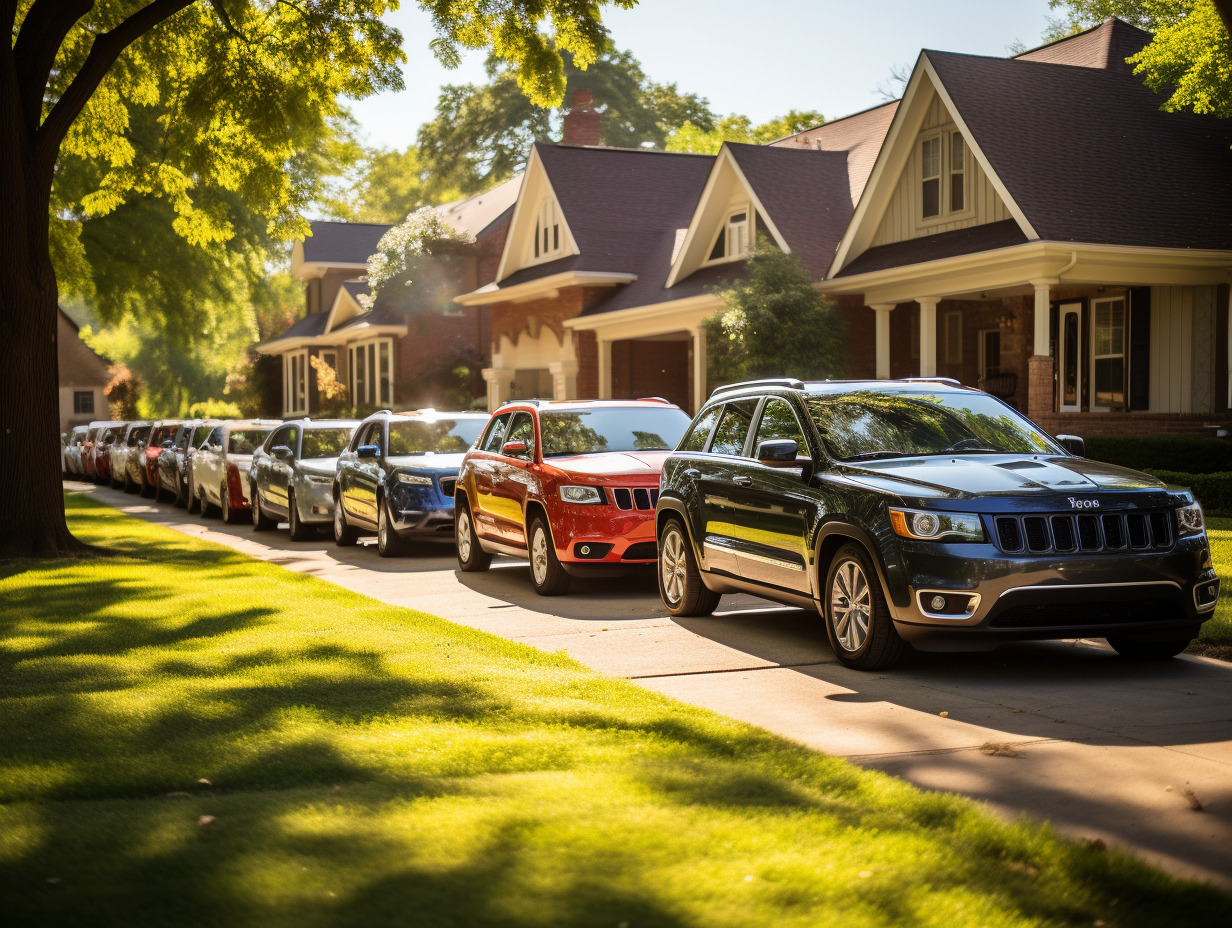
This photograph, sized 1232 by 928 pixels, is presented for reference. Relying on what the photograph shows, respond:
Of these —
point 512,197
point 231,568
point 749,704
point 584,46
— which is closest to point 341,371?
point 512,197

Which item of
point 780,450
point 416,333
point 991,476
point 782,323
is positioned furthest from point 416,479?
point 416,333

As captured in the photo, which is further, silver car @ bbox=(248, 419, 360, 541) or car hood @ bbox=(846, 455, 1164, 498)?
silver car @ bbox=(248, 419, 360, 541)

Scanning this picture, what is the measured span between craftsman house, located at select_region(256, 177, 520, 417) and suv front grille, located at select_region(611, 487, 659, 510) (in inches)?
1251

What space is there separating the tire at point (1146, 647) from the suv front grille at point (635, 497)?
4.61m

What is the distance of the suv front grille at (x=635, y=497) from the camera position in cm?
1230

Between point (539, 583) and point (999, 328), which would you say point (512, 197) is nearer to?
point (999, 328)

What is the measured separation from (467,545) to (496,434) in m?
1.22

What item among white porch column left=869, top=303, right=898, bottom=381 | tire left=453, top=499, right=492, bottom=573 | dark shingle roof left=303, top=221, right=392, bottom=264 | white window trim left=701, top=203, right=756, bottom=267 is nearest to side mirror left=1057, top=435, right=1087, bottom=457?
tire left=453, top=499, right=492, bottom=573

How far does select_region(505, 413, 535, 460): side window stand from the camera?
1341cm

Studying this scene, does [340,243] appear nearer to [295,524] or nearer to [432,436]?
[295,524]

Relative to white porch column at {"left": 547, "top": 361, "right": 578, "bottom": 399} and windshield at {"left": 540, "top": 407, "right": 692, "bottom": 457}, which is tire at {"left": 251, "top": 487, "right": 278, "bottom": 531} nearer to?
windshield at {"left": 540, "top": 407, "right": 692, "bottom": 457}

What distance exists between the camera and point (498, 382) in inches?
1521

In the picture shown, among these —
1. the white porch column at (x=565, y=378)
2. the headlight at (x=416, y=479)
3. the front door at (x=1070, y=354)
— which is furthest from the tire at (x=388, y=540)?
the white porch column at (x=565, y=378)

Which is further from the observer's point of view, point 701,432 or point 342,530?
point 342,530
